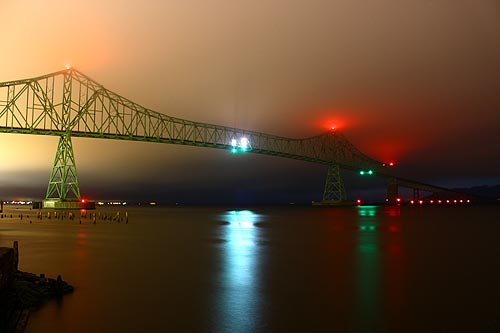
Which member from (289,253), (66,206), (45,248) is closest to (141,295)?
(289,253)

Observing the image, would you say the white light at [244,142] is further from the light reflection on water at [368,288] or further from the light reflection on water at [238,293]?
the light reflection on water at [238,293]

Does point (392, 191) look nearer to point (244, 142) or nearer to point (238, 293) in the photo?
point (244, 142)

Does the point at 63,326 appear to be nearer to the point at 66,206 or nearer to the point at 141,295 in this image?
the point at 141,295

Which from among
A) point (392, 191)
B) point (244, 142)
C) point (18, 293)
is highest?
point (244, 142)

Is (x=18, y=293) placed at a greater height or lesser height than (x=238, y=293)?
greater

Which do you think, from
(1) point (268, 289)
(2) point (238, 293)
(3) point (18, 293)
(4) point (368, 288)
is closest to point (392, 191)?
(4) point (368, 288)

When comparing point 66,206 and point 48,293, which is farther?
point 66,206

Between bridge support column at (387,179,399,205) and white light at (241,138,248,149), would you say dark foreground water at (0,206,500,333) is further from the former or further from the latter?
bridge support column at (387,179,399,205)

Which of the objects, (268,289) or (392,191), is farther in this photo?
(392,191)
